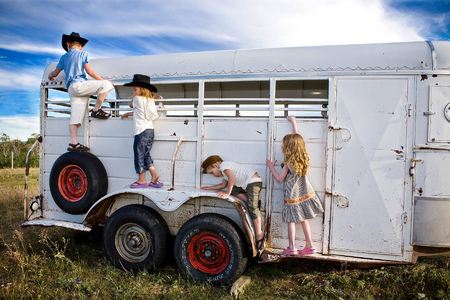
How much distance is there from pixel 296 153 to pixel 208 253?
1.76 metres

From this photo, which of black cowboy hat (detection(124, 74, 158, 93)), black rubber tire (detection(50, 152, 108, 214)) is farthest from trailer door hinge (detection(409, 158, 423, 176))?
black rubber tire (detection(50, 152, 108, 214))

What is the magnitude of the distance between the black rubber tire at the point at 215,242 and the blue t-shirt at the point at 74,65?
2888mm

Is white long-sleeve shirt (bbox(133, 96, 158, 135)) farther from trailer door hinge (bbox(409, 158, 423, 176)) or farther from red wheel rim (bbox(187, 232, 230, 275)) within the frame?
trailer door hinge (bbox(409, 158, 423, 176))

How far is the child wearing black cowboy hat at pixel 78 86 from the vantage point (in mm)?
5520

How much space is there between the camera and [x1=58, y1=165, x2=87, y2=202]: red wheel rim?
5.57 m

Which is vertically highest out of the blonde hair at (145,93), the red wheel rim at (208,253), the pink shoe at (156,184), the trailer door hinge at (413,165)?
the blonde hair at (145,93)

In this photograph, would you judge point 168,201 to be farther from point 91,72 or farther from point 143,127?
point 91,72

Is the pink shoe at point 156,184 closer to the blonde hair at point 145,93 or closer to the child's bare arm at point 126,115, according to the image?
the child's bare arm at point 126,115

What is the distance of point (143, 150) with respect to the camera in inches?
202

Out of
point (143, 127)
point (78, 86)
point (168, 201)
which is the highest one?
point (78, 86)

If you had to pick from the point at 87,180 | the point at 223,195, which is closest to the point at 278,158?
the point at 223,195

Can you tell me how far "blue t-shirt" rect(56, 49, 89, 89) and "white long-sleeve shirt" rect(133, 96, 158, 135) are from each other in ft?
3.91

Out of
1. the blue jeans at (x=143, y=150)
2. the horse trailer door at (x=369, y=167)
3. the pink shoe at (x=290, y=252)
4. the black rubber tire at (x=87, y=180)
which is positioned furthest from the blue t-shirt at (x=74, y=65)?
the pink shoe at (x=290, y=252)

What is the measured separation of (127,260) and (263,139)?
2.60m
